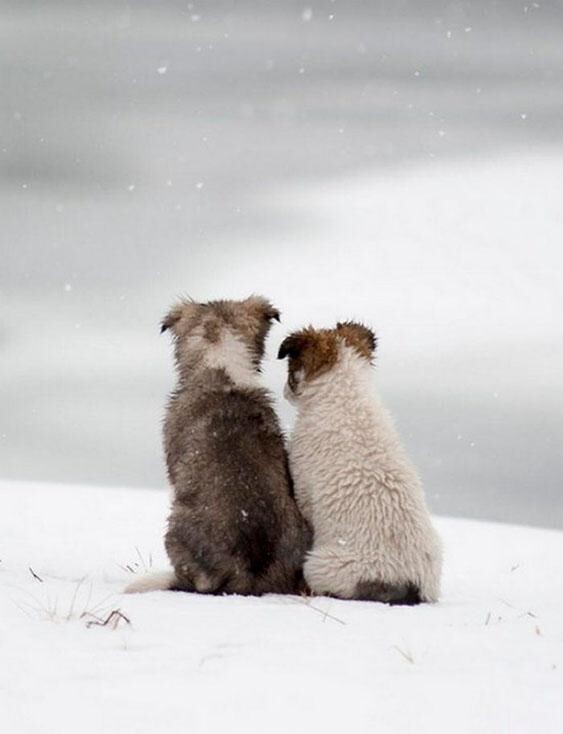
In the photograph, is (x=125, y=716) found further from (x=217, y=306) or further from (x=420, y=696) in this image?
(x=217, y=306)

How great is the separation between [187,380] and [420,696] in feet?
13.0

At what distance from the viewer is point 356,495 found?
6.73m

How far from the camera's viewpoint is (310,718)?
3.63 metres

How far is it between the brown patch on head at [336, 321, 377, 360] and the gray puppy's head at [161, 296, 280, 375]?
52cm

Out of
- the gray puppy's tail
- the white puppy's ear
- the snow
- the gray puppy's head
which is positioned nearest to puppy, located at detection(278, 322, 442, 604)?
the gray puppy's tail

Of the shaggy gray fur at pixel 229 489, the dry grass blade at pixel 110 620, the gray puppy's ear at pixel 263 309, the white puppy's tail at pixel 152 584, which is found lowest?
the dry grass blade at pixel 110 620

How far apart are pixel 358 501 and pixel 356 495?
0.14 feet

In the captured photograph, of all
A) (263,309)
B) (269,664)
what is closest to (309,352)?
(263,309)

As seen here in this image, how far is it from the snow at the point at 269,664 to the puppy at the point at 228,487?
12.9 inches

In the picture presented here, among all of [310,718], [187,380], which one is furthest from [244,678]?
[187,380]

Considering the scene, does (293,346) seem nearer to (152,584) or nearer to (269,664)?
(152,584)

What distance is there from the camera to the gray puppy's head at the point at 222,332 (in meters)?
7.41

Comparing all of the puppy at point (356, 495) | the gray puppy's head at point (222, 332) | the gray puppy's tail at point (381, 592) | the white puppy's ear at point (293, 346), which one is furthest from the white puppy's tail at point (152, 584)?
Answer: the white puppy's ear at point (293, 346)

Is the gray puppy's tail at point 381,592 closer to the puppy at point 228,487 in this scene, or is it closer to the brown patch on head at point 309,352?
the puppy at point 228,487
